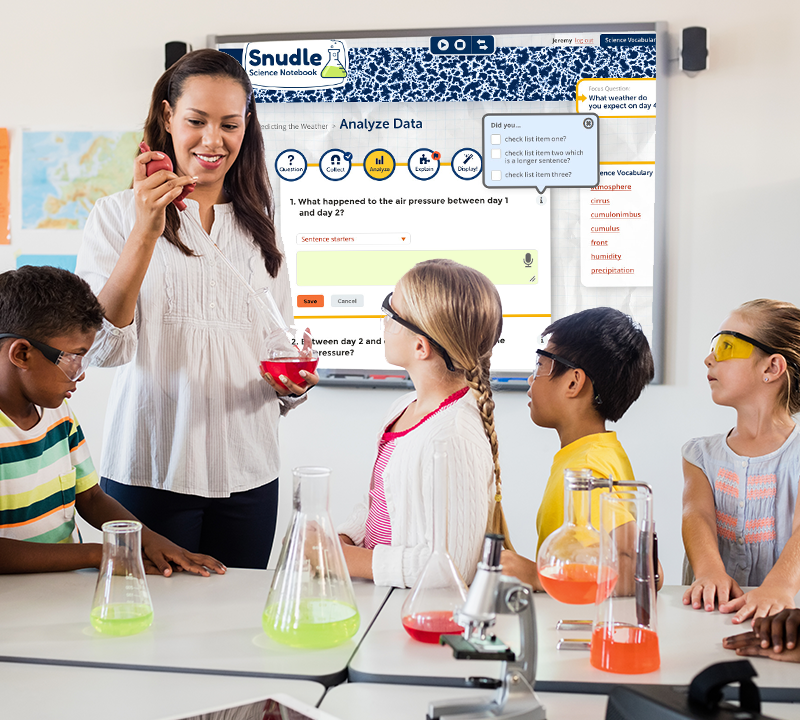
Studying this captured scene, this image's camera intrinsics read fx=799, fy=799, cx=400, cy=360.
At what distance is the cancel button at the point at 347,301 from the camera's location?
2939mm

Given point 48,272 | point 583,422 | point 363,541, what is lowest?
point 363,541

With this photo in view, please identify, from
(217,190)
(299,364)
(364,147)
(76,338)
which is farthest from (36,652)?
(364,147)

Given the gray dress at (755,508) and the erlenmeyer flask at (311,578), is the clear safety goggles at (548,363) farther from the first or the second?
the erlenmeyer flask at (311,578)

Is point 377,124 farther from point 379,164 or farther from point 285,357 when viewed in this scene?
point 285,357

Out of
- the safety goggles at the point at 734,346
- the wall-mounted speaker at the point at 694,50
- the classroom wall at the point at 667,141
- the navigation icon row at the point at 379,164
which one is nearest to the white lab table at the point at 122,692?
the safety goggles at the point at 734,346

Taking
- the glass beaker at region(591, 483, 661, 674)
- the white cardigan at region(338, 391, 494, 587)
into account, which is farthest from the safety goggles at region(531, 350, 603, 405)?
the glass beaker at region(591, 483, 661, 674)

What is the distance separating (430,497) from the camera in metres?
1.39

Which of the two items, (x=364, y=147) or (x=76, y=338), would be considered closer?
(x=76, y=338)

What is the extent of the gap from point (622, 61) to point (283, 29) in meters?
1.22

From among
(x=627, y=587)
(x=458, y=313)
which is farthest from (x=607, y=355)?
(x=627, y=587)

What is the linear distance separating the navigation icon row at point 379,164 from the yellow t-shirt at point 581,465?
1429 mm

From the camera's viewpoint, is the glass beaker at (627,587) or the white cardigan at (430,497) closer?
the glass beaker at (627,587)

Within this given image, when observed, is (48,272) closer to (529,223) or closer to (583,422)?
(583,422)

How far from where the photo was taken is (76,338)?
157 cm
